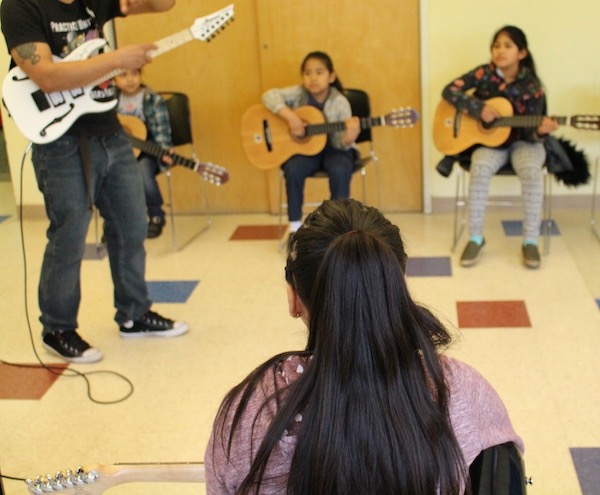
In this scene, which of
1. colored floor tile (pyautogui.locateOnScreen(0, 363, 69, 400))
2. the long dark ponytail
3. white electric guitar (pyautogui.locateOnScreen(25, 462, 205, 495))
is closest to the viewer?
the long dark ponytail

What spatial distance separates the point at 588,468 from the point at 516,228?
6.57 feet

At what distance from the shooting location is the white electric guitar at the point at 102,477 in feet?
3.97

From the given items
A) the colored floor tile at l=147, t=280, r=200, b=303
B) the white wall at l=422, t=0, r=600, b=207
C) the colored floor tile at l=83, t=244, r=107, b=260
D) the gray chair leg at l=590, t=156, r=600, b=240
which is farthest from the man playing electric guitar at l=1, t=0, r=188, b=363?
the gray chair leg at l=590, t=156, r=600, b=240

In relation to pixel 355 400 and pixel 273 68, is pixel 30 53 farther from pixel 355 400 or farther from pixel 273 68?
pixel 273 68

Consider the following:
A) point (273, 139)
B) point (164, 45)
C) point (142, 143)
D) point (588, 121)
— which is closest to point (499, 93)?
point (588, 121)

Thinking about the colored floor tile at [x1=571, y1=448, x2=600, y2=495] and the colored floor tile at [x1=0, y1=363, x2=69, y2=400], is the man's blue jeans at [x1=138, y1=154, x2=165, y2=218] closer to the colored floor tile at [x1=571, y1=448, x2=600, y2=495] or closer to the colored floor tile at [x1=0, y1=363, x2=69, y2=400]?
the colored floor tile at [x1=0, y1=363, x2=69, y2=400]

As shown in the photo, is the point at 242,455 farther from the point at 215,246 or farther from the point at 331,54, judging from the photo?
the point at 331,54

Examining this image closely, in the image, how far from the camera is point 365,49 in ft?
12.8

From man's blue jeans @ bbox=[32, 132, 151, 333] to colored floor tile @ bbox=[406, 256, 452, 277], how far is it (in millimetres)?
1131

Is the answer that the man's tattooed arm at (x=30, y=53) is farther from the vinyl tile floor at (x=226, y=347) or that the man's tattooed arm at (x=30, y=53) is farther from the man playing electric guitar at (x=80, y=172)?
the vinyl tile floor at (x=226, y=347)

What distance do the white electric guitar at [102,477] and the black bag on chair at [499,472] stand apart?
1.62 feet

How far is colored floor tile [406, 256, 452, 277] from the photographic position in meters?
3.19

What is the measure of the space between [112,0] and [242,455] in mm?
1841

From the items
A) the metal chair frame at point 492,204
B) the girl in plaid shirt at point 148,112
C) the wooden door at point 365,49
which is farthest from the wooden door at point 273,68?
the girl in plaid shirt at point 148,112
